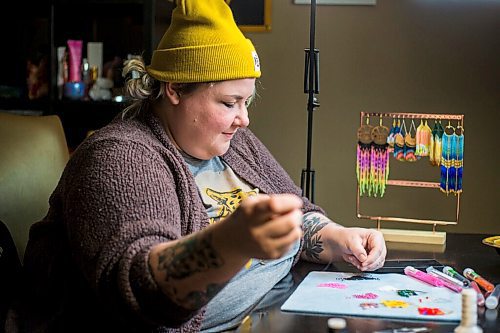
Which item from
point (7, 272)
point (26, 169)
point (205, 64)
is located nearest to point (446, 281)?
point (205, 64)

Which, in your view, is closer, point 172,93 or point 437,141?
point 172,93

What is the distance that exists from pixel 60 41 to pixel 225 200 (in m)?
1.65

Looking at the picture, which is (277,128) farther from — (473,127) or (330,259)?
(330,259)

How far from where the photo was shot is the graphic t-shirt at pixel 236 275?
1.35 metres

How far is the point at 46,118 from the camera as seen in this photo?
6.86 feet

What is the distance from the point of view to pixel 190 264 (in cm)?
102

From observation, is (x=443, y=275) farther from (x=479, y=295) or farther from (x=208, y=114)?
(x=208, y=114)

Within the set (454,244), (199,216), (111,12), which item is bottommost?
(454,244)

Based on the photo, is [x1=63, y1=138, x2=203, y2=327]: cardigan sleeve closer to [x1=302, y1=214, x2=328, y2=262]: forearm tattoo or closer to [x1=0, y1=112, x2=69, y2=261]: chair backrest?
[x1=302, y1=214, x2=328, y2=262]: forearm tattoo

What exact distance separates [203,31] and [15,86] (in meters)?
1.88

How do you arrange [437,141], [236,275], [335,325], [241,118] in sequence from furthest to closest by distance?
1. [437,141]
2. [241,118]
3. [236,275]
4. [335,325]

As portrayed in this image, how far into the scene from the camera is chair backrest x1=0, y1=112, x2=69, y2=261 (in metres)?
1.85

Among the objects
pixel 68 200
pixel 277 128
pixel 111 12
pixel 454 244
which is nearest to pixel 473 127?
pixel 277 128

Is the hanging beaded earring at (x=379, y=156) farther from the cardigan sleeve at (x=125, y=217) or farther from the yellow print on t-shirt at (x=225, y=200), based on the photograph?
the cardigan sleeve at (x=125, y=217)
